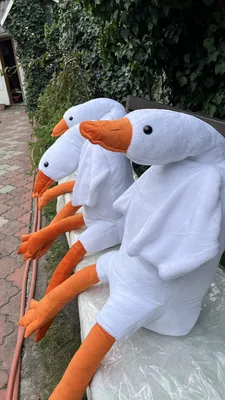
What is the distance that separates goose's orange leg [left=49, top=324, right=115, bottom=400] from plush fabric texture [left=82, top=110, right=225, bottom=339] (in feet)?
0.16

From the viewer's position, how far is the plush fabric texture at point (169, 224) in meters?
0.96

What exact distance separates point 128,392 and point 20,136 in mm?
7014

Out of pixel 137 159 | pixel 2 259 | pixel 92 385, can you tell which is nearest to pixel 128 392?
pixel 92 385

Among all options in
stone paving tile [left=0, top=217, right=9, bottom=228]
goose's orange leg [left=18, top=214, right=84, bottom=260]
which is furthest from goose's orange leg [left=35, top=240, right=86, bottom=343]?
stone paving tile [left=0, top=217, right=9, bottom=228]

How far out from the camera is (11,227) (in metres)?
3.36

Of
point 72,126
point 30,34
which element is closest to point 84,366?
point 72,126

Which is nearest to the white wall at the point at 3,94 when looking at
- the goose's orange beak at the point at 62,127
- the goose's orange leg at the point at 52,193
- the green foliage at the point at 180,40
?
the green foliage at the point at 180,40

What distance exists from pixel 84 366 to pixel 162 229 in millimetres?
553

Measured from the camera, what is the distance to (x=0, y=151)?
6.22 m

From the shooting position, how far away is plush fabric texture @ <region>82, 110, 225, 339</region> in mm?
960

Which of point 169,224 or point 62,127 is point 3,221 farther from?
point 169,224

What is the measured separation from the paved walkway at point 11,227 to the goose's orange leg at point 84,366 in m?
0.79

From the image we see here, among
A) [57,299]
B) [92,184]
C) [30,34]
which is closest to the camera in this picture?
[57,299]

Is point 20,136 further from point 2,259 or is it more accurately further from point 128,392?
point 128,392
